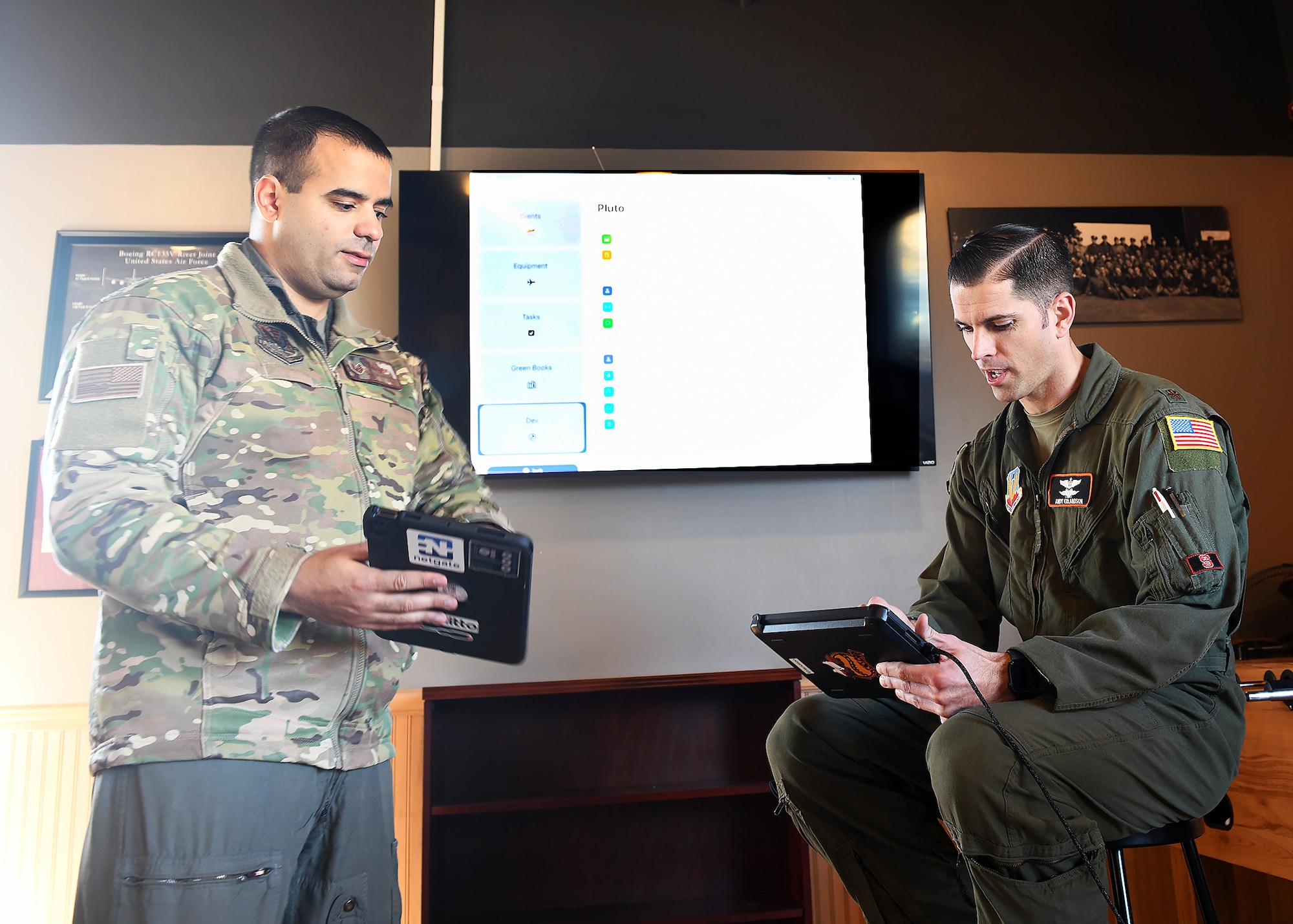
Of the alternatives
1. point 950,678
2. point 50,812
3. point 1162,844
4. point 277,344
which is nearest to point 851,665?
point 950,678

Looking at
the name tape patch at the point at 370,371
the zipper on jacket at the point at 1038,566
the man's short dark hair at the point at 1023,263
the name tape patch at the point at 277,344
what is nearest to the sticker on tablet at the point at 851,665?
the zipper on jacket at the point at 1038,566

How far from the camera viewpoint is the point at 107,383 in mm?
1153

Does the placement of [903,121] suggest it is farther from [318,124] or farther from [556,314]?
[318,124]

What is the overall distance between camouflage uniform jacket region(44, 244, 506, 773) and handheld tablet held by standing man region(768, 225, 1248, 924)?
900mm

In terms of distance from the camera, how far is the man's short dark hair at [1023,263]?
5.54ft

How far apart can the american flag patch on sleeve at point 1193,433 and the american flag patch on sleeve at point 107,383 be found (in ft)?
5.33

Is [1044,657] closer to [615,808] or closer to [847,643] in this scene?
[847,643]

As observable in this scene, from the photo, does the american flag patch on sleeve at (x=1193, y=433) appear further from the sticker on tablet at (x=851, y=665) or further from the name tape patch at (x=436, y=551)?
the name tape patch at (x=436, y=551)

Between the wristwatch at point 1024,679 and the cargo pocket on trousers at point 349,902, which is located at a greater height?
the wristwatch at point 1024,679

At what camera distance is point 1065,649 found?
4.32ft

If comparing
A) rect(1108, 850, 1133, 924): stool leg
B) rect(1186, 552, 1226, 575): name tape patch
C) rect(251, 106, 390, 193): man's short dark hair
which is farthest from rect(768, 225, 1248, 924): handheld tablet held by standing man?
rect(251, 106, 390, 193): man's short dark hair

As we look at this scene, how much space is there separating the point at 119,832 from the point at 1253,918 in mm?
2664

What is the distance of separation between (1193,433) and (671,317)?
1309mm

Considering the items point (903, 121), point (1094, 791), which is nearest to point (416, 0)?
point (903, 121)
